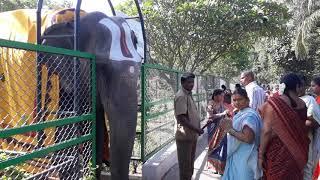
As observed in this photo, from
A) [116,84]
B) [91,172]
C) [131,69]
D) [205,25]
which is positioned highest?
[205,25]

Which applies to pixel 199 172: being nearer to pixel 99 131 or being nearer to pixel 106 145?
pixel 106 145

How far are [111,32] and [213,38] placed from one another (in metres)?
9.86

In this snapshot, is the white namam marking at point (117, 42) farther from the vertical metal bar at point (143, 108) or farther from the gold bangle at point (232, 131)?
the vertical metal bar at point (143, 108)

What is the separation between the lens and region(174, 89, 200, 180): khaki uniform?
5188 millimetres

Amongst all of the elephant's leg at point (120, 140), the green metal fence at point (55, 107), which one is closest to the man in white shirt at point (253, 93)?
the elephant's leg at point (120, 140)

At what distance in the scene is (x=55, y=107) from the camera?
387cm

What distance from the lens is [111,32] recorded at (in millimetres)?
4453

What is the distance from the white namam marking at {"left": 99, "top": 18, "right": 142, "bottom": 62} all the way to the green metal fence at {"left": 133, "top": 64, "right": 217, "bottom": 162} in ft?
4.31

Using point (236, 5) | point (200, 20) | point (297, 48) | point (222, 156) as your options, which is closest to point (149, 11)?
point (200, 20)

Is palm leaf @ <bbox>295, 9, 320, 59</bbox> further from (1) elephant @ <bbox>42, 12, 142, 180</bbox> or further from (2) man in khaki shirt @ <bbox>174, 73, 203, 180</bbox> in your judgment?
(1) elephant @ <bbox>42, 12, 142, 180</bbox>

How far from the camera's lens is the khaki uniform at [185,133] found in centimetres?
519

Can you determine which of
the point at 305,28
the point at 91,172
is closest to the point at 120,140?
the point at 91,172

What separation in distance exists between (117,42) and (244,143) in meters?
1.63

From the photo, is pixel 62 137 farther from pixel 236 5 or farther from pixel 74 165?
pixel 236 5
